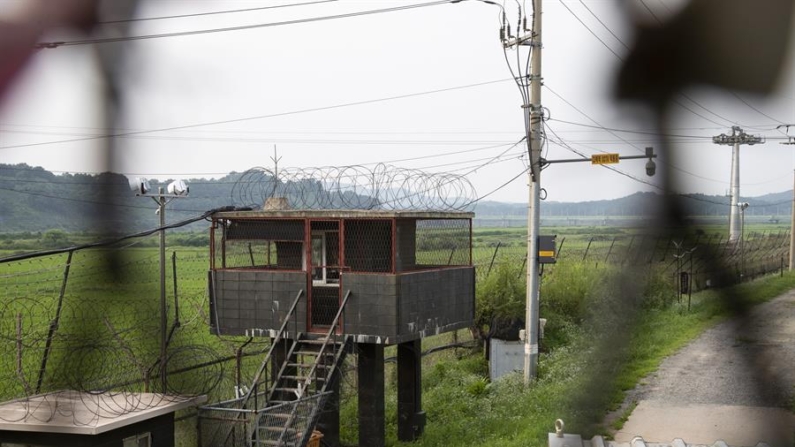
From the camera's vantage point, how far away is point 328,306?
8.17 metres

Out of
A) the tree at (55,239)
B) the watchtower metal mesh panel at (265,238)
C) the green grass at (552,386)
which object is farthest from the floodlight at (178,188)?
the green grass at (552,386)

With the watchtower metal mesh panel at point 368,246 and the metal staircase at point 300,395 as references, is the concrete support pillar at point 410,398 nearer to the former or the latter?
the watchtower metal mesh panel at point 368,246

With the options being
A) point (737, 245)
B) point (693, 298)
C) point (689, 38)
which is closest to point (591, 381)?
point (693, 298)

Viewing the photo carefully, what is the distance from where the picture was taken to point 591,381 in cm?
169

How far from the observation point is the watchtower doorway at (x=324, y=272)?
7859 mm

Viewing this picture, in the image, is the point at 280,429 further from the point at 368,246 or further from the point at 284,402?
the point at 368,246

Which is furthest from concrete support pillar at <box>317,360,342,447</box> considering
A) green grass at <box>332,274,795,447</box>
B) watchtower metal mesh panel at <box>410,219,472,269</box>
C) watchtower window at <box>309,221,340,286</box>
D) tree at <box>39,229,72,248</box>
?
tree at <box>39,229,72,248</box>

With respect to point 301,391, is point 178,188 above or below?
above

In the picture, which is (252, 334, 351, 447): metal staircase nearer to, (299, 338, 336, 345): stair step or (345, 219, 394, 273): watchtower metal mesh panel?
(299, 338, 336, 345): stair step

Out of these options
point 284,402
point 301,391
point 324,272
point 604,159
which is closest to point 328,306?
point 324,272

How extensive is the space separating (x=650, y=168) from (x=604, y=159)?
0.13 m

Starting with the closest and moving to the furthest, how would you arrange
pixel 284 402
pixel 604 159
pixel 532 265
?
pixel 604 159
pixel 284 402
pixel 532 265

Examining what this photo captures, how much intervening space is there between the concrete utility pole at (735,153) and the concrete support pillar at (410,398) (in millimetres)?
7208

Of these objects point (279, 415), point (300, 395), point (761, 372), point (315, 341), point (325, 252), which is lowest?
point (279, 415)
